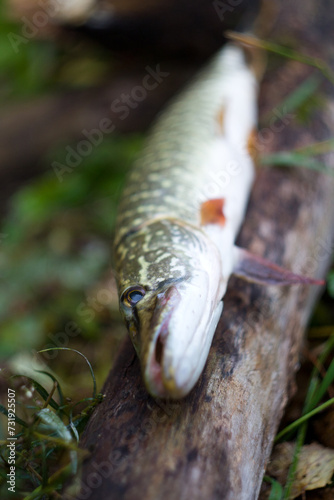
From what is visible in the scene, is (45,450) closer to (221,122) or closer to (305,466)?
(305,466)

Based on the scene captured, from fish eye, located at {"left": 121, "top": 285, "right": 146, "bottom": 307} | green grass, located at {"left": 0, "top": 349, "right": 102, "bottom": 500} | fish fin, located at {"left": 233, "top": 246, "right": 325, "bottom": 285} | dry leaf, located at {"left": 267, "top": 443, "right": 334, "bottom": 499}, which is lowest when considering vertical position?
dry leaf, located at {"left": 267, "top": 443, "right": 334, "bottom": 499}

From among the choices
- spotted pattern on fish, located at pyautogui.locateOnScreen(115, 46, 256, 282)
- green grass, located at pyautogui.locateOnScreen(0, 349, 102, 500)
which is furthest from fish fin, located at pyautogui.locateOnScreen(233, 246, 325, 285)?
green grass, located at pyautogui.locateOnScreen(0, 349, 102, 500)

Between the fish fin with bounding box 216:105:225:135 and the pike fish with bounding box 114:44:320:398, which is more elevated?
the fish fin with bounding box 216:105:225:135

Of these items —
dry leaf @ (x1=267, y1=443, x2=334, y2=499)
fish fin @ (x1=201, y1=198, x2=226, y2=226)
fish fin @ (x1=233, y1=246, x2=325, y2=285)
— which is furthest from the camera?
fish fin @ (x1=201, y1=198, x2=226, y2=226)

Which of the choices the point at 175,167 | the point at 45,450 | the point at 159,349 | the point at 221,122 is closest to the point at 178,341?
the point at 159,349

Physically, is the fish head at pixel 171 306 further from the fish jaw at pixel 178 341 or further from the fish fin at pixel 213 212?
the fish fin at pixel 213 212

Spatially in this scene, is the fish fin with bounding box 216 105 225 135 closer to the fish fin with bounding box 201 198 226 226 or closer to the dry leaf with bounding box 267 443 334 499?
the fish fin with bounding box 201 198 226 226
